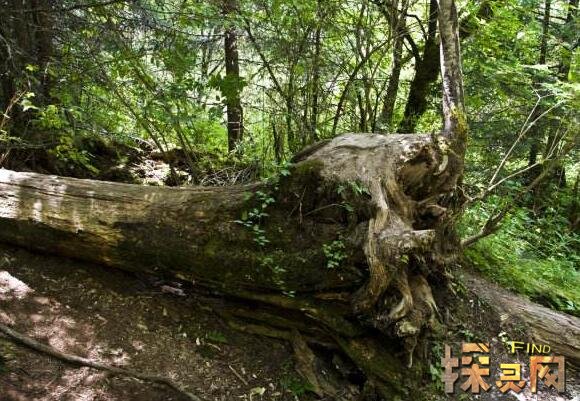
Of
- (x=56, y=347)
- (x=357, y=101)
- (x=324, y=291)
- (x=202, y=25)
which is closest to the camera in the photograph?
(x=56, y=347)

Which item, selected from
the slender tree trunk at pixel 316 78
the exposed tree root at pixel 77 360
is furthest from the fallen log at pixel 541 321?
the exposed tree root at pixel 77 360

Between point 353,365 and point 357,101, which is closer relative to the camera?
point 353,365

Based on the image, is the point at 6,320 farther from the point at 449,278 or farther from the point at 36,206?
the point at 449,278

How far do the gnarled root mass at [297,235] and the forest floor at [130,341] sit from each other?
0.19 metres

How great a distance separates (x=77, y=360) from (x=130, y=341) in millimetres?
466

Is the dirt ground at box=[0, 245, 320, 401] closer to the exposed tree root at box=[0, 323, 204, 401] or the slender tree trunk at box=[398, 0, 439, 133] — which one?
the exposed tree root at box=[0, 323, 204, 401]

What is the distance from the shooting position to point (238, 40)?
24.6 feet

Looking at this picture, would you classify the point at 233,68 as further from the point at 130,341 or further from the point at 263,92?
the point at 130,341

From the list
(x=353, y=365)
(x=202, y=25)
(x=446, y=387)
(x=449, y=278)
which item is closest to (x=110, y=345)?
(x=353, y=365)

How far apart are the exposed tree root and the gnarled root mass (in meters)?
0.88

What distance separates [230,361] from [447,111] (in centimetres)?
348

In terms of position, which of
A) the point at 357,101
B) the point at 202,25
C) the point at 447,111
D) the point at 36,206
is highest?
the point at 202,25

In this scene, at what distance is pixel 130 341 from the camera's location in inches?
146

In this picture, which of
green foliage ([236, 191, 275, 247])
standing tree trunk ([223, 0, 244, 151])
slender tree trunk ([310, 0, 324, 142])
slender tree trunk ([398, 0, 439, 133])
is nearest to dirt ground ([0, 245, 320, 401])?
green foliage ([236, 191, 275, 247])
